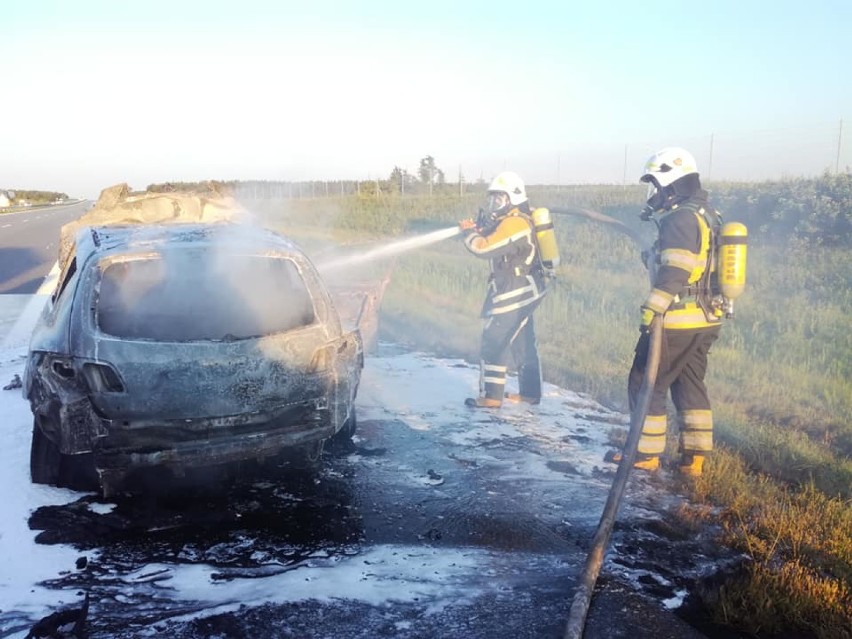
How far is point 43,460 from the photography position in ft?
14.3

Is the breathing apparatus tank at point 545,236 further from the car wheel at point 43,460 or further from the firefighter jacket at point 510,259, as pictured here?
the car wheel at point 43,460

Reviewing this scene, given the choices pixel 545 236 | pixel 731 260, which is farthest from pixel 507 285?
pixel 731 260

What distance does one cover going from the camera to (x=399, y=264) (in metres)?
17.0

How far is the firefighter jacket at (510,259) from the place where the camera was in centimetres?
658

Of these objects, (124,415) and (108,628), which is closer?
(108,628)

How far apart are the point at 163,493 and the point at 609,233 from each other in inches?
619

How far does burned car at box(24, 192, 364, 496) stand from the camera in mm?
3883

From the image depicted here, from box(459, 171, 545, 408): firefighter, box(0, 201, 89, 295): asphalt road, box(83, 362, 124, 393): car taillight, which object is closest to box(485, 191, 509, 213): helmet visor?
box(459, 171, 545, 408): firefighter

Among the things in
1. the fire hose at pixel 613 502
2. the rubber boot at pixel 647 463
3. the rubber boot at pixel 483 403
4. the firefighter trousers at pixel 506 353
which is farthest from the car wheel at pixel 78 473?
the rubber boot at pixel 647 463

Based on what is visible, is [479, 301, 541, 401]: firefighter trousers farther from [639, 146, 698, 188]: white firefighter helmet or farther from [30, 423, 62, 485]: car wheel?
[30, 423, 62, 485]: car wheel

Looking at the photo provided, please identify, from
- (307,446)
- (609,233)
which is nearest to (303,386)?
(307,446)

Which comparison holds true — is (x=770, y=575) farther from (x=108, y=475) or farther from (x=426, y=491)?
(x=108, y=475)

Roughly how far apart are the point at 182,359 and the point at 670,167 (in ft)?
11.4

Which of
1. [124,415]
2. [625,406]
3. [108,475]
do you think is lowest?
[625,406]
